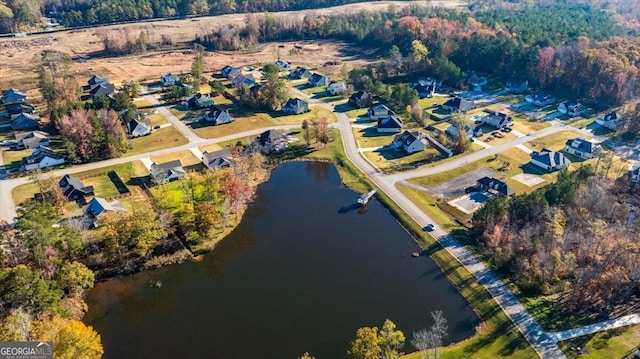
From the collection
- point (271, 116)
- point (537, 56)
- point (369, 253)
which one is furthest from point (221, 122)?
point (537, 56)

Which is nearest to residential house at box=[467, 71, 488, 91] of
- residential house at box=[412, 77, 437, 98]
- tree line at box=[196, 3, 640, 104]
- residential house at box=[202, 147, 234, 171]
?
tree line at box=[196, 3, 640, 104]

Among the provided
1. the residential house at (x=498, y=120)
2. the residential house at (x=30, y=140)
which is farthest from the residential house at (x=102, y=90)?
the residential house at (x=498, y=120)

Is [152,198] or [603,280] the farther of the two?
[152,198]

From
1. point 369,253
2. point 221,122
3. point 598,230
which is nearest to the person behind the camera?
point 598,230

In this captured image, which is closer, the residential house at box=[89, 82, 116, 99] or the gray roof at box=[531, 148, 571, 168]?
the gray roof at box=[531, 148, 571, 168]

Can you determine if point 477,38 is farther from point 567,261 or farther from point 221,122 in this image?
point 567,261

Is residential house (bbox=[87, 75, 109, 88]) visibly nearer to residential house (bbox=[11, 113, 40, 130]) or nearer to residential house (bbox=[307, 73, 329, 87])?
residential house (bbox=[11, 113, 40, 130])

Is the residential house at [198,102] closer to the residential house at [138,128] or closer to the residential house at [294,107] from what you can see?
the residential house at [138,128]
